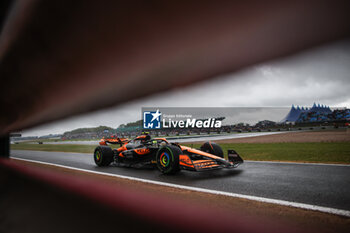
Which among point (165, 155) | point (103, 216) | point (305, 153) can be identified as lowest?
point (305, 153)

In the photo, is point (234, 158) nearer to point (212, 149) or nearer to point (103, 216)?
point (212, 149)

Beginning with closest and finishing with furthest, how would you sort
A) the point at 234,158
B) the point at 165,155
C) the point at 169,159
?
the point at 169,159 < the point at 165,155 < the point at 234,158

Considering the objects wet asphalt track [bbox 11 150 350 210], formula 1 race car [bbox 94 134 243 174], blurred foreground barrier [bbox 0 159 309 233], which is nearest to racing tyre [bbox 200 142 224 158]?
formula 1 race car [bbox 94 134 243 174]

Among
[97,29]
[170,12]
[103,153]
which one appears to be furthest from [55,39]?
[103,153]

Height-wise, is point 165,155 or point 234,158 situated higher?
point 165,155

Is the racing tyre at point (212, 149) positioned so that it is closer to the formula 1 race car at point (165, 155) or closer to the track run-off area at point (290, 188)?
the formula 1 race car at point (165, 155)

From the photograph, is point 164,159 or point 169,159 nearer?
point 169,159

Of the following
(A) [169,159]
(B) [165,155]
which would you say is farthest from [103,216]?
(B) [165,155]

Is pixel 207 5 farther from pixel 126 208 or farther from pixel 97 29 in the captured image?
pixel 126 208

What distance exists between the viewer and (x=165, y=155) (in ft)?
16.5

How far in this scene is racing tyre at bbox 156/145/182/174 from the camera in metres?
4.78

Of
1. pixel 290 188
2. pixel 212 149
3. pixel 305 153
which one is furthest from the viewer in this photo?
pixel 305 153

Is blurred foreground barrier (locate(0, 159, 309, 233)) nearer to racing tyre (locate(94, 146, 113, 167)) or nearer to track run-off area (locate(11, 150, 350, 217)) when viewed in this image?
track run-off area (locate(11, 150, 350, 217))

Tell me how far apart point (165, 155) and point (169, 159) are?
179mm
